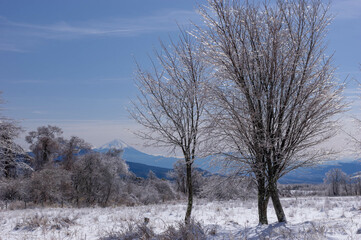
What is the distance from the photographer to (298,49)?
6832mm

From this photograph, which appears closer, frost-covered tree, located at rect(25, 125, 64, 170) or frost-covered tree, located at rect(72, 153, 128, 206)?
frost-covered tree, located at rect(72, 153, 128, 206)

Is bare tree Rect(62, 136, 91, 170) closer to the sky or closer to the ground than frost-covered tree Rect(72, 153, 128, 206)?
closer to the sky

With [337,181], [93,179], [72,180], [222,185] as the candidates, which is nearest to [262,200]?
[222,185]

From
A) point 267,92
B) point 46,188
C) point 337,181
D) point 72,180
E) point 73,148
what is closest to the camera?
point 267,92

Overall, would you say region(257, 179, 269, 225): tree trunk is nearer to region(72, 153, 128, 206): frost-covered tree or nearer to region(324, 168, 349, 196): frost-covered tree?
region(72, 153, 128, 206): frost-covered tree

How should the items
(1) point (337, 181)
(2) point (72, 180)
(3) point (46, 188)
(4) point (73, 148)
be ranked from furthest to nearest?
(1) point (337, 181) → (4) point (73, 148) → (2) point (72, 180) → (3) point (46, 188)

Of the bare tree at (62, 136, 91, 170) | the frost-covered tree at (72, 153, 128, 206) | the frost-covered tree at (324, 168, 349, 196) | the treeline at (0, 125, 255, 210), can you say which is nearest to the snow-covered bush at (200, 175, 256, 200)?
the treeline at (0, 125, 255, 210)

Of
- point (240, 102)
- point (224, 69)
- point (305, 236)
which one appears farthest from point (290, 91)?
point (305, 236)

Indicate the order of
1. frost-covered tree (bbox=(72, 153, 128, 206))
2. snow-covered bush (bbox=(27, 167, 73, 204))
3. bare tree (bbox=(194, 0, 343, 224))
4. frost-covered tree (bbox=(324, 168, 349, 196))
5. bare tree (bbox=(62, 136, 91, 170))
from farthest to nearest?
frost-covered tree (bbox=(324, 168, 349, 196))
bare tree (bbox=(62, 136, 91, 170))
frost-covered tree (bbox=(72, 153, 128, 206))
snow-covered bush (bbox=(27, 167, 73, 204))
bare tree (bbox=(194, 0, 343, 224))

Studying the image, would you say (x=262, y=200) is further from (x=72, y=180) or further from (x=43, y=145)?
(x=43, y=145)

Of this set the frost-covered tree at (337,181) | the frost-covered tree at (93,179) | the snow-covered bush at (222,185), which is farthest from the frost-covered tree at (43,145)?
the frost-covered tree at (337,181)

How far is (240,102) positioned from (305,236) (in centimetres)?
315

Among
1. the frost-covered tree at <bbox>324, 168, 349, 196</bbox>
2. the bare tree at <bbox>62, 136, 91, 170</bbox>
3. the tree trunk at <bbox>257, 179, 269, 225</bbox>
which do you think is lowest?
the frost-covered tree at <bbox>324, 168, 349, 196</bbox>

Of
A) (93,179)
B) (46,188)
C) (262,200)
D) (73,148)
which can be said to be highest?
(73,148)
